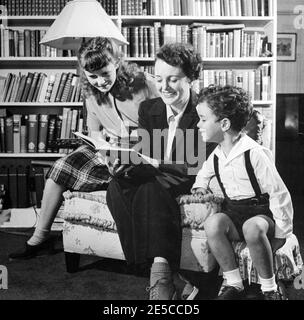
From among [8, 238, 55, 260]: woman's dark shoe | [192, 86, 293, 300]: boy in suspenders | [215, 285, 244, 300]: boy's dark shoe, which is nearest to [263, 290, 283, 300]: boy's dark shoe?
[192, 86, 293, 300]: boy in suspenders

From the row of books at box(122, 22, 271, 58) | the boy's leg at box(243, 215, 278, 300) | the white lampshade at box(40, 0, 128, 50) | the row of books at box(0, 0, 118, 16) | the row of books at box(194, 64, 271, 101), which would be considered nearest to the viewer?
the boy's leg at box(243, 215, 278, 300)

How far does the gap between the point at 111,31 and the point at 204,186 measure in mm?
831

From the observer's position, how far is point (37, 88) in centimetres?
243

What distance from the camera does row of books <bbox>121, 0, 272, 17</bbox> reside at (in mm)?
2195

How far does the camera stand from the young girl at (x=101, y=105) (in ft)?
6.44

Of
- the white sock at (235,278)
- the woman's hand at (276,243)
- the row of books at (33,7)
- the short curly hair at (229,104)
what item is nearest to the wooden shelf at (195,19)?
the row of books at (33,7)

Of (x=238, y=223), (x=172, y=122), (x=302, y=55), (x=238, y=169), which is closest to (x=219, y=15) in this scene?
(x=302, y=55)

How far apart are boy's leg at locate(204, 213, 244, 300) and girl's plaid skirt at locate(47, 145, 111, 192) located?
55cm

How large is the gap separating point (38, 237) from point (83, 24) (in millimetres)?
1096

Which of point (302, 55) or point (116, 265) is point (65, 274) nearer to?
point (116, 265)

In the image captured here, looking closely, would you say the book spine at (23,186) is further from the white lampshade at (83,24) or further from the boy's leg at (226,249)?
the boy's leg at (226,249)

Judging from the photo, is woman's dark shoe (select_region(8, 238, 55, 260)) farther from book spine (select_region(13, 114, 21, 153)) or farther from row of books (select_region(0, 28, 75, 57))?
row of books (select_region(0, 28, 75, 57))

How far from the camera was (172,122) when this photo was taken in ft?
6.26
